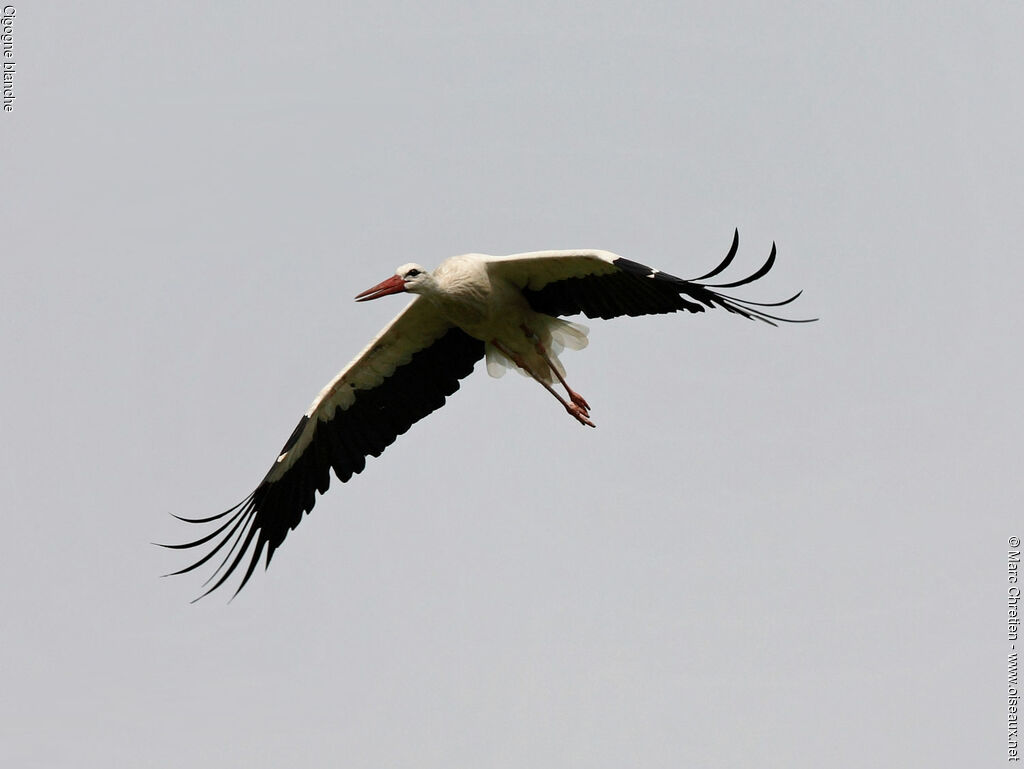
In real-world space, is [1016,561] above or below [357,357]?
below

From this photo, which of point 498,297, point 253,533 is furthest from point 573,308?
point 253,533

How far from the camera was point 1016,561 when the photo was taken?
47.1ft

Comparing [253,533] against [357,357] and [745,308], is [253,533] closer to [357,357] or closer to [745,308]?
[357,357]

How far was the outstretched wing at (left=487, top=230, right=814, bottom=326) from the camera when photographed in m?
12.1

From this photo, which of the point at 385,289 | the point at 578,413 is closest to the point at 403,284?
the point at 385,289

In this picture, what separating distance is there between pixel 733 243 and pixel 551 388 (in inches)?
104

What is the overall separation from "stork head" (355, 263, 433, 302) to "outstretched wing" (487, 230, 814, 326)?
1.79 ft

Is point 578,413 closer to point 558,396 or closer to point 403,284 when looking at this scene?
point 558,396

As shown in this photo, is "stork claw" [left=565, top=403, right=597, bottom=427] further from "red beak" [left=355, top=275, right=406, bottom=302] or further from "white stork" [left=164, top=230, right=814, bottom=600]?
"red beak" [left=355, top=275, right=406, bottom=302]

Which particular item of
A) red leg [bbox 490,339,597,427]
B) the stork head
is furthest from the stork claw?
the stork head

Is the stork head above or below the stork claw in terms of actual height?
above

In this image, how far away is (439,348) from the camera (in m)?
14.0

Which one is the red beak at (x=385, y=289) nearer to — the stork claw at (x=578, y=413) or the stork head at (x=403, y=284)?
the stork head at (x=403, y=284)

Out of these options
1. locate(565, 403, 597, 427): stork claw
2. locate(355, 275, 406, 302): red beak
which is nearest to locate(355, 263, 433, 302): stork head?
locate(355, 275, 406, 302): red beak
